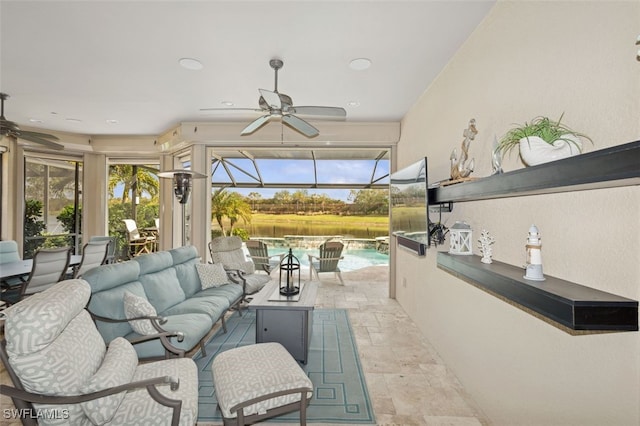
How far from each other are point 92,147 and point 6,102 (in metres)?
1.93

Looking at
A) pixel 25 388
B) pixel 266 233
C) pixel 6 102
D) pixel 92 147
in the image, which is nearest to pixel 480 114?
pixel 25 388

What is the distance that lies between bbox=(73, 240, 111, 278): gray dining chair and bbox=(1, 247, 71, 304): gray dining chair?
0.29m

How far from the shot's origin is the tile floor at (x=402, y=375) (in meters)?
2.16

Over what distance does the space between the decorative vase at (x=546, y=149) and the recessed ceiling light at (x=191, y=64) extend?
3075mm

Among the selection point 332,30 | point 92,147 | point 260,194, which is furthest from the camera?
point 260,194

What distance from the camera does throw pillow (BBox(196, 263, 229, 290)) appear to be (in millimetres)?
3852

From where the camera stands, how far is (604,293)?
1229 mm

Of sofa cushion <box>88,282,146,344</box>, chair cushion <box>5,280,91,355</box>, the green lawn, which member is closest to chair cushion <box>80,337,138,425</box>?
chair cushion <box>5,280,91,355</box>

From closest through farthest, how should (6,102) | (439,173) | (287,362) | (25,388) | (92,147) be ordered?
(25,388) → (287,362) → (439,173) → (6,102) → (92,147)

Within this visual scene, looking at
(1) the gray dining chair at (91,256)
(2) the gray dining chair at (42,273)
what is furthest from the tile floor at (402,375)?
(1) the gray dining chair at (91,256)

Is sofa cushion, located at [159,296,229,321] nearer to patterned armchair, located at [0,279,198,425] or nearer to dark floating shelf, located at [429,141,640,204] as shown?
patterned armchair, located at [0,279,198,425]

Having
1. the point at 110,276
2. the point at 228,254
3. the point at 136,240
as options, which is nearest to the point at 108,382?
the point at 110,276

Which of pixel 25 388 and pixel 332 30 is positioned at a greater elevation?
pixel 332 30

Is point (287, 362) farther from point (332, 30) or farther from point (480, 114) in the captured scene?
point (332, 30)
